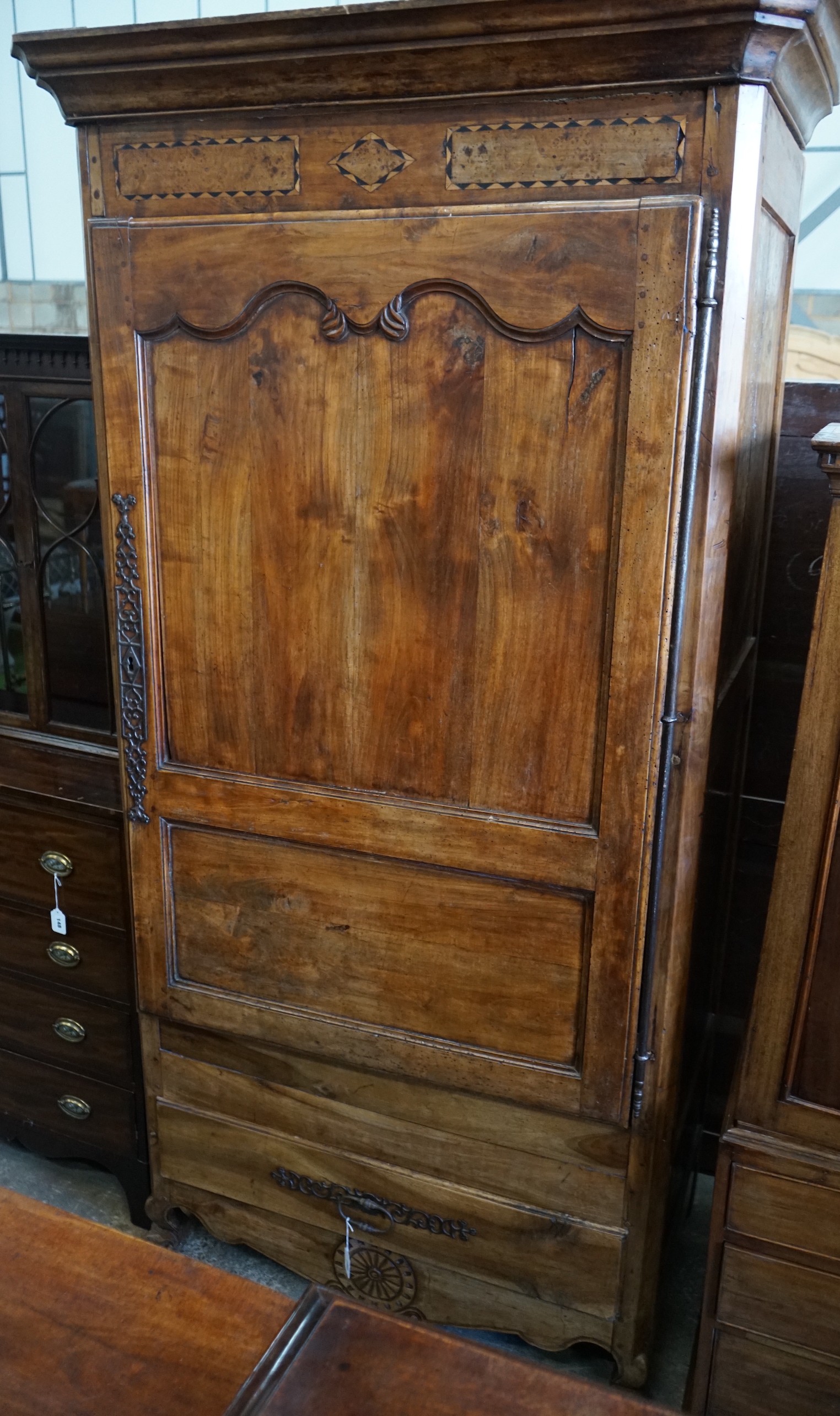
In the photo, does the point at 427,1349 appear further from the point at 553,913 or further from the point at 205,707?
the point at 205,707

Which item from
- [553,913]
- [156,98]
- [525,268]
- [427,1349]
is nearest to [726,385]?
[525,268]

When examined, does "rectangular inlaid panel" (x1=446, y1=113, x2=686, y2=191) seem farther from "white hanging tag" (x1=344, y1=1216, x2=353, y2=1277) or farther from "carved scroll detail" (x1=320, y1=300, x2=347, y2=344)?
"white hanging tag" (x1=344, y1=1216, x2=353, y2=1277)

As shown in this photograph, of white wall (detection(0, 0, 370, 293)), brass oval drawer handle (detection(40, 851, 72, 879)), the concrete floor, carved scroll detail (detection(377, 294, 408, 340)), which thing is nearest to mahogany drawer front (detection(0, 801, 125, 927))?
brass oval drawer handle (detection(40, 851, 72, 879))

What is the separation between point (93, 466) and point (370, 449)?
2.36 feet

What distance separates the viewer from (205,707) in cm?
176

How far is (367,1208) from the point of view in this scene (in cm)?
191

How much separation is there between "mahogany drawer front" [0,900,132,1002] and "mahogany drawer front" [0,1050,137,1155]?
0.69 feet

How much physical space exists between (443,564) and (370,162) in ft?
1.78

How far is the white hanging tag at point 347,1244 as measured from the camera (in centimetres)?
193

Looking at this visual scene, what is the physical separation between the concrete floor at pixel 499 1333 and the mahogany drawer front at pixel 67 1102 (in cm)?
15

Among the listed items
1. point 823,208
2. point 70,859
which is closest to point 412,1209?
point 70,859

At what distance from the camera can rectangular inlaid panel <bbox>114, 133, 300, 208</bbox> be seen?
1490 mm

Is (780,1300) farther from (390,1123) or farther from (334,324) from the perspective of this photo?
(334,324)

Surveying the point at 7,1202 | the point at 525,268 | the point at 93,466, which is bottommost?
the point at 7,1202
